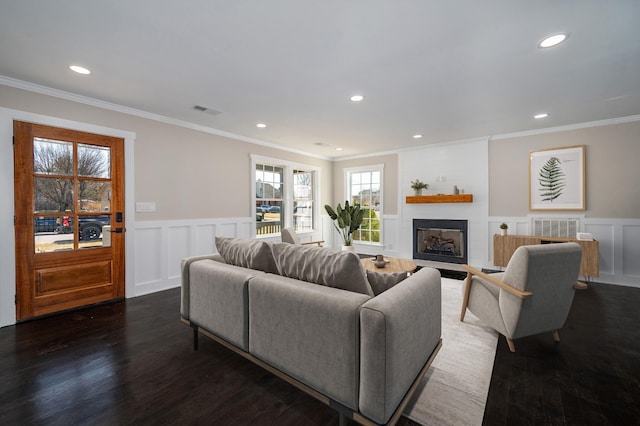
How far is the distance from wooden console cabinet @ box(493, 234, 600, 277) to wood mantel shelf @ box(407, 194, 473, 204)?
0.89 m

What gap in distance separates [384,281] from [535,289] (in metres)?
1.36

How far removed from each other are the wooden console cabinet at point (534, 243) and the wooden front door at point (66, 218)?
19.3 feet

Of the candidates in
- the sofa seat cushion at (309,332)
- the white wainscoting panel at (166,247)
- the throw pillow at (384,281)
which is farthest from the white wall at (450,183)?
the sofa seat cushion at (309,332)

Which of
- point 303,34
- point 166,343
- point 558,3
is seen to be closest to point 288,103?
point 303,34

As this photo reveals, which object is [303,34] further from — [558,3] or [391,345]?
[391,345]

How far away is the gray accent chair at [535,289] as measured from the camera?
2.11 metres

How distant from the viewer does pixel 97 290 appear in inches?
134

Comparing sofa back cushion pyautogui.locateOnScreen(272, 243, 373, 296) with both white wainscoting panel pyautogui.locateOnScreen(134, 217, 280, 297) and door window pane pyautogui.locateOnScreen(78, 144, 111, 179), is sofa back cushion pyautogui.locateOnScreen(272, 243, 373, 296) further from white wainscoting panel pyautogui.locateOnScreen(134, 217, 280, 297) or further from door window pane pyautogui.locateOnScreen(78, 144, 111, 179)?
door window pane pyautogui.locateOnScreen(78, 144, 111, 179)

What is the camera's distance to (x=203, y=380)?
1926mm

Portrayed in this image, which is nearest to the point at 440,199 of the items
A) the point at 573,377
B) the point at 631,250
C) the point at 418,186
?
the point at 418,186

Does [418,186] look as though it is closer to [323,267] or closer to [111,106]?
[323,267]

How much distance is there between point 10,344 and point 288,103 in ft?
11.9

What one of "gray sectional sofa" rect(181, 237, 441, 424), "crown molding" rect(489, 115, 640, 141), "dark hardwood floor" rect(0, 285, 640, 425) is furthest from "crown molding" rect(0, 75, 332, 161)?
"crown molding" rect(489, 115, 640, 141)

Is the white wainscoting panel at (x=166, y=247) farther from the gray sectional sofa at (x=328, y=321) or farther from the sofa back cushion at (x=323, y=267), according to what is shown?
the sofa back cushion at (x=323, y=267)
